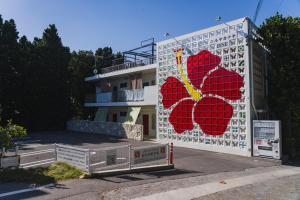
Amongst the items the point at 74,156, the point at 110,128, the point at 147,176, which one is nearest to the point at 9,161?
the point at 74,156

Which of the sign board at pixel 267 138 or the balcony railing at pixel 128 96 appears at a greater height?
the balcony railing at pixel 128 96

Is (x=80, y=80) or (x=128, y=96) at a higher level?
(x=80, y=80)

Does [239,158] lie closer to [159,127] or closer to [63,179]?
[159,127]

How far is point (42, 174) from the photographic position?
34.5 ft

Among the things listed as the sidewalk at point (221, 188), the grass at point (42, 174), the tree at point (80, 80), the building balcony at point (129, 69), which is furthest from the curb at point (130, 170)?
the tree at point (80, 80)

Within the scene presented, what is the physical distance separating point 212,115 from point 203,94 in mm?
1442

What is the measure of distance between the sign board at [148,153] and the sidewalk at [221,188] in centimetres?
194

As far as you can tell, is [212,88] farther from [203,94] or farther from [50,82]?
[50,82]

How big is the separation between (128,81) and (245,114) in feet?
51.6

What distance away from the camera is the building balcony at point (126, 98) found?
23.2 metres

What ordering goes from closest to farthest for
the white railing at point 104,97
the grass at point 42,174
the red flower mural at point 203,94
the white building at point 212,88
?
the grass at point 42,174 < the white building at point 212,88 < the red flower mural at point 203,94 < the white railing at point 104,97

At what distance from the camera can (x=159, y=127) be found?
2088 cm

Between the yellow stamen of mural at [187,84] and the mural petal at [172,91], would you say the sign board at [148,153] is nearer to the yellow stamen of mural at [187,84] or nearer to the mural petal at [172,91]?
the yellow stamen of mural at [187,84]

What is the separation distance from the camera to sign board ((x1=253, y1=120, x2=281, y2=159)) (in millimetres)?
14164
